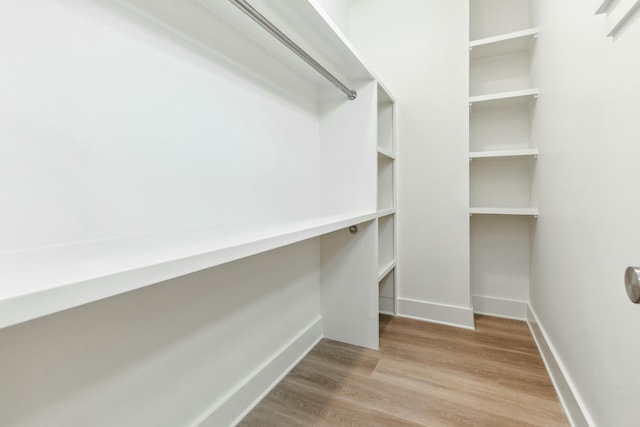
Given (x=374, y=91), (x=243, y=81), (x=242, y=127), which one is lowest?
(x=242, y=127)

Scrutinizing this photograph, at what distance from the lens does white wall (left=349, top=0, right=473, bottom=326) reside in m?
1.96

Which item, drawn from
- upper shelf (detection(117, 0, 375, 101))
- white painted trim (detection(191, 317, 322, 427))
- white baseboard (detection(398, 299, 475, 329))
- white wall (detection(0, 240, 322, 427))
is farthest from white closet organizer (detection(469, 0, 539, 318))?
white wall (detection(0, 240, 322, 427))

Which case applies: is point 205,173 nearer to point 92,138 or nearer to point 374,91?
point 92,138

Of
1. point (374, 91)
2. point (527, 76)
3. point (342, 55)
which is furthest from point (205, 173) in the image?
point (527, 76)

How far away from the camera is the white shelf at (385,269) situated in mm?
1783

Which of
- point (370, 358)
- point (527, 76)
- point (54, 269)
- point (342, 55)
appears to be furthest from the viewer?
point (527, 76)

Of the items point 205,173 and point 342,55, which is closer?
point 205,173

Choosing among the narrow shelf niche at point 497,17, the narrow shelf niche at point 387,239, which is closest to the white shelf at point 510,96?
the narrow shelf niche at point 497,17

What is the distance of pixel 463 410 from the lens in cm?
121

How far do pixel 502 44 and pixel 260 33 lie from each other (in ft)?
5.52

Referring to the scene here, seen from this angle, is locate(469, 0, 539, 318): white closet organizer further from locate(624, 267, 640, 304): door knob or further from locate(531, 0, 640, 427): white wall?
locate(624, 267, 640, 304): door knob

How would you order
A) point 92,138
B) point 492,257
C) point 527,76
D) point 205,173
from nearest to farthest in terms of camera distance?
point 92,138 → point 205,173 → point 527,76 → point 492,257

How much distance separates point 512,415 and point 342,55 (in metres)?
1.78

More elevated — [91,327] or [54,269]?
[54,269]
